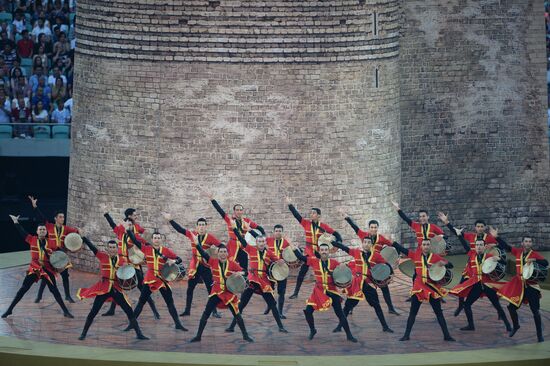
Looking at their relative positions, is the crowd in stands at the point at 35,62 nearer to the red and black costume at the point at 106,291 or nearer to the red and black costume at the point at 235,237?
the red and black costume at the point at 235,237

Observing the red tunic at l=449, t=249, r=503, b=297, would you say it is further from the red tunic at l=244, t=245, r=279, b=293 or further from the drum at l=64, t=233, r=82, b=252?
the drum at l=64, t=233, r=82, b=252

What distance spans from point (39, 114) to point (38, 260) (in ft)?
25.3

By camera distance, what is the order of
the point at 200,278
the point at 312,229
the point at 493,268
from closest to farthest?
1. the point at 493,268
2. the point at 200,278
3. the point at 312,229

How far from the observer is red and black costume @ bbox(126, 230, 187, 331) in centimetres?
2666

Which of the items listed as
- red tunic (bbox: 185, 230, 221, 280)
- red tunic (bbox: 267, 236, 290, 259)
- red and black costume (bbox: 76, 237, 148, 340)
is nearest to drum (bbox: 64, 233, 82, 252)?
red tunic (bbox: 185, 230, 221, 280)

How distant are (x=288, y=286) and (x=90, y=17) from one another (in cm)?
537

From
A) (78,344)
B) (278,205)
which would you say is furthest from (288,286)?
(78,344)

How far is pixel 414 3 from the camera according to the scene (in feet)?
106

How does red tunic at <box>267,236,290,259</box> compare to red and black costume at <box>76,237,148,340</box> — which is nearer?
red and black costume at <box>76,237,148,340</box>

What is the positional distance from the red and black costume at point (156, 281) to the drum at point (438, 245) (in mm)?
3837

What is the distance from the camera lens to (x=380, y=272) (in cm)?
2669

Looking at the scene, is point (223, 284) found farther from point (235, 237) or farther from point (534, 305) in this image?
point (534, 305)

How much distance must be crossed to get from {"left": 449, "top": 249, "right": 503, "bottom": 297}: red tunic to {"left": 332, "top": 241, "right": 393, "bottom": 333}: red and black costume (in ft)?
3.59

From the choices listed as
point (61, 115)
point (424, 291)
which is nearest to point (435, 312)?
point (424, 291)
